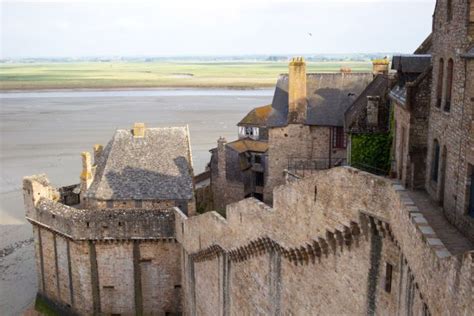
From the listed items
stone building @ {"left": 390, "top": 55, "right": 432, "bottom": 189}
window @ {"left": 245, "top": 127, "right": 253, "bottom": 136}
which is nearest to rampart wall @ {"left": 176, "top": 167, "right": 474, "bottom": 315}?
stone building @ {"left": 390, "top": 55, "right": 432, "bottom": 189}

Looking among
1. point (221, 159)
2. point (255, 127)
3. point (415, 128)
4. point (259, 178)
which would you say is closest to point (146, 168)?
point (221, 159)

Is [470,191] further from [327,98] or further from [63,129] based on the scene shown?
[63,129]

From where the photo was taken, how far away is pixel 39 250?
93.1ft

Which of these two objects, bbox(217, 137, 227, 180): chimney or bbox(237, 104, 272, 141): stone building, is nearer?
bbox(217, 137, 227, 180): chimney

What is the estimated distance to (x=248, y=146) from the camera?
37.8 metres

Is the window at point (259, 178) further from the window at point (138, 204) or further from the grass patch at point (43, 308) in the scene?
the grass patch at point (43, 308)

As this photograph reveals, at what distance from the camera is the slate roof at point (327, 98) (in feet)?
96.6

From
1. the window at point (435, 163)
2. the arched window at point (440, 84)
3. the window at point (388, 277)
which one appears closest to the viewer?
the window at point (388, 277)

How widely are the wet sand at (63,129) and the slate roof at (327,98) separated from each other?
17172 millimetres

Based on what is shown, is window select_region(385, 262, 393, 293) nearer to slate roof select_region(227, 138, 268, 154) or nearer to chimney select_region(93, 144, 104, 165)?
chimney select_region(93, 144, 104, 165)

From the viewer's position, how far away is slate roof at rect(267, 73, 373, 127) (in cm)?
2944

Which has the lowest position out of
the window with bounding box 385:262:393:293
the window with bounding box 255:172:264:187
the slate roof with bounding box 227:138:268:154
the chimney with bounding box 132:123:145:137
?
the window with bounding box 255:172:264:187

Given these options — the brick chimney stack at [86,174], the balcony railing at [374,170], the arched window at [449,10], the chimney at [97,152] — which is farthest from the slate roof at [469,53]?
the chimney at [97,152]

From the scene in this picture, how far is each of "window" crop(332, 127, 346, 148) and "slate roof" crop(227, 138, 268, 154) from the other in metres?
8.08
